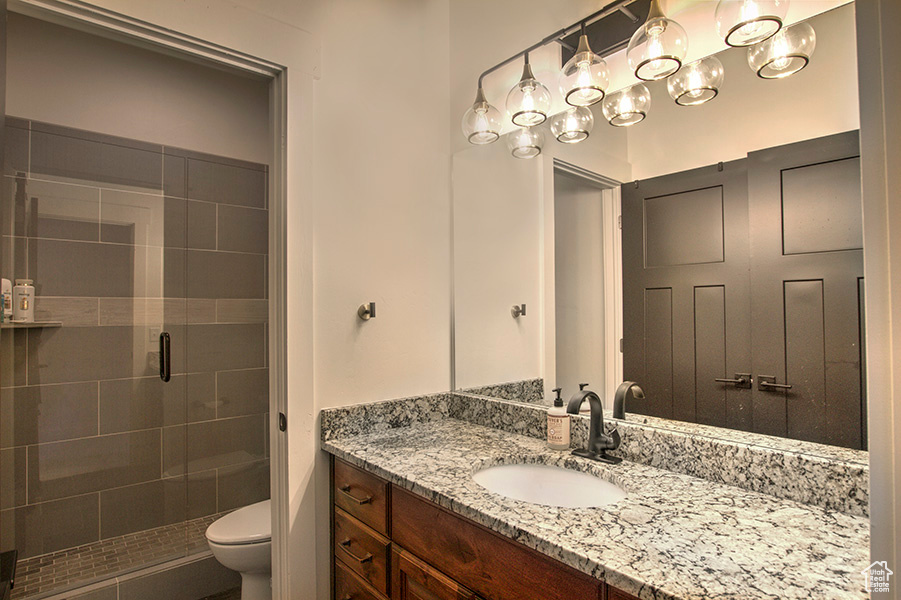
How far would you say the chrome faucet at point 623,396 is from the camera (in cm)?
135

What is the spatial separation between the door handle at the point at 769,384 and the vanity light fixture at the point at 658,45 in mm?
805

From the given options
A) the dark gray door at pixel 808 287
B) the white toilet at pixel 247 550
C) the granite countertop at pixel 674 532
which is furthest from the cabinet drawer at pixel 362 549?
the dark gray door at pixel 808 287

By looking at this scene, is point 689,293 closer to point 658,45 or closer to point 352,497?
point 658,45

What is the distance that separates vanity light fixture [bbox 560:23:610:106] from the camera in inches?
54.4

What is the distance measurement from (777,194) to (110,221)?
2.71m

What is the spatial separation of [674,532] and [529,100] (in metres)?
1.30

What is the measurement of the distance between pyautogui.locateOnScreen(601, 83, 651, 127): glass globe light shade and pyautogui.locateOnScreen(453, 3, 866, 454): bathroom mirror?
0.08 feet

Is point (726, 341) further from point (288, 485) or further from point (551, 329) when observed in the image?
point (288, 485)

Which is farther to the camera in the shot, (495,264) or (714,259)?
(495,264)

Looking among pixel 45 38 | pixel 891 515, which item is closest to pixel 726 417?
pixel 891 515

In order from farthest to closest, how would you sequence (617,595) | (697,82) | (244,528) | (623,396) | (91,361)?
(91,361) < (244,528) < (623,396) < (697,82) < (617,595)

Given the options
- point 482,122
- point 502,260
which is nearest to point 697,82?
point 482,122

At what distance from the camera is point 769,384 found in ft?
3.65
